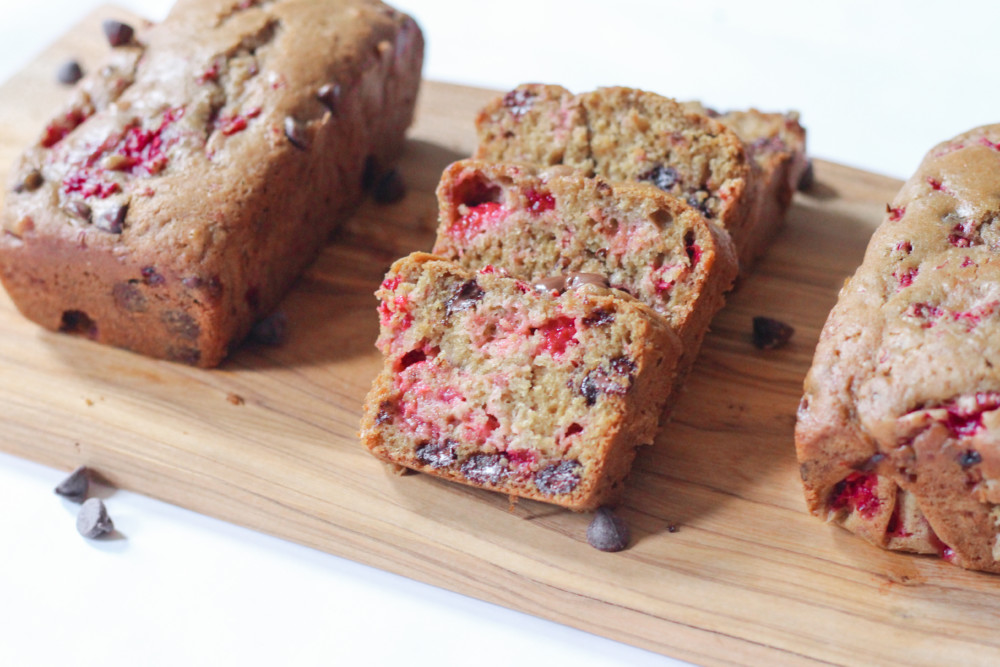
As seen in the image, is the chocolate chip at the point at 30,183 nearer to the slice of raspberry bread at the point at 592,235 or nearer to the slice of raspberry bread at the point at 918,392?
→ the slice of raspberry bread at the point at 592,235

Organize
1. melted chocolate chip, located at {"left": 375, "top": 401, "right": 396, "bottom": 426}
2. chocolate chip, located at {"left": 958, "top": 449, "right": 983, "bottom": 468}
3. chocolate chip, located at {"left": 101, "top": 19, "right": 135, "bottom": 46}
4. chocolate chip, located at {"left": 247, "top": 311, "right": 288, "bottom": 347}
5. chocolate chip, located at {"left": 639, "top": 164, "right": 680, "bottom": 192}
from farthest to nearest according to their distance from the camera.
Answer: chocolate chip, located at {"left": 101, "top": 19, "right": 135, "bottom": 46} < chocolate chip, located at {"left": 247, "top": 311, "right": 288, "bottom": 347} < chocolate chip, located at {"left": 639, "top": 164, "right": 680, "bottom": 192} < melted chocolate chip, located at {"left": 375, "top": 401, "right": 396, "bottom": 426} < chocolate chip, located at {"left": 958, "top": 449, "right": 983, "bottom": 468}

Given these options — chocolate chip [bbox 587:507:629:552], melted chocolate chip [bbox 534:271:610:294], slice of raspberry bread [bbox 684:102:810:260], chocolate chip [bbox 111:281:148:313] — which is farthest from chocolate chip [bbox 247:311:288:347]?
slice of raspberry bread [bbox 684:102:810:260]

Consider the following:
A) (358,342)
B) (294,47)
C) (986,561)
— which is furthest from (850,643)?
(294,47)

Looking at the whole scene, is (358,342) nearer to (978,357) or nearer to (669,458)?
(669,458)

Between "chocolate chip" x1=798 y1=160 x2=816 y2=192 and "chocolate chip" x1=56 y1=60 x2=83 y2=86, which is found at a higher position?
"chocolate chip" x1=798 y1=160 x2=816 y2=192

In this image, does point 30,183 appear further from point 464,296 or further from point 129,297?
point 464,296

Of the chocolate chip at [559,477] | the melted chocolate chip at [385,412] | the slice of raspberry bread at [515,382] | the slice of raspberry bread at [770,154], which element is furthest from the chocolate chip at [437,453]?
the slice of raspberry bread at [770,154]

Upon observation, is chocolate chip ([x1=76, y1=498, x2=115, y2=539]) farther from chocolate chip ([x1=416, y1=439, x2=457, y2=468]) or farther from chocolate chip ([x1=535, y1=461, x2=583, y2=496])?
chocolate chip ([x1=535, y1=461, x2=583, y2=496])
